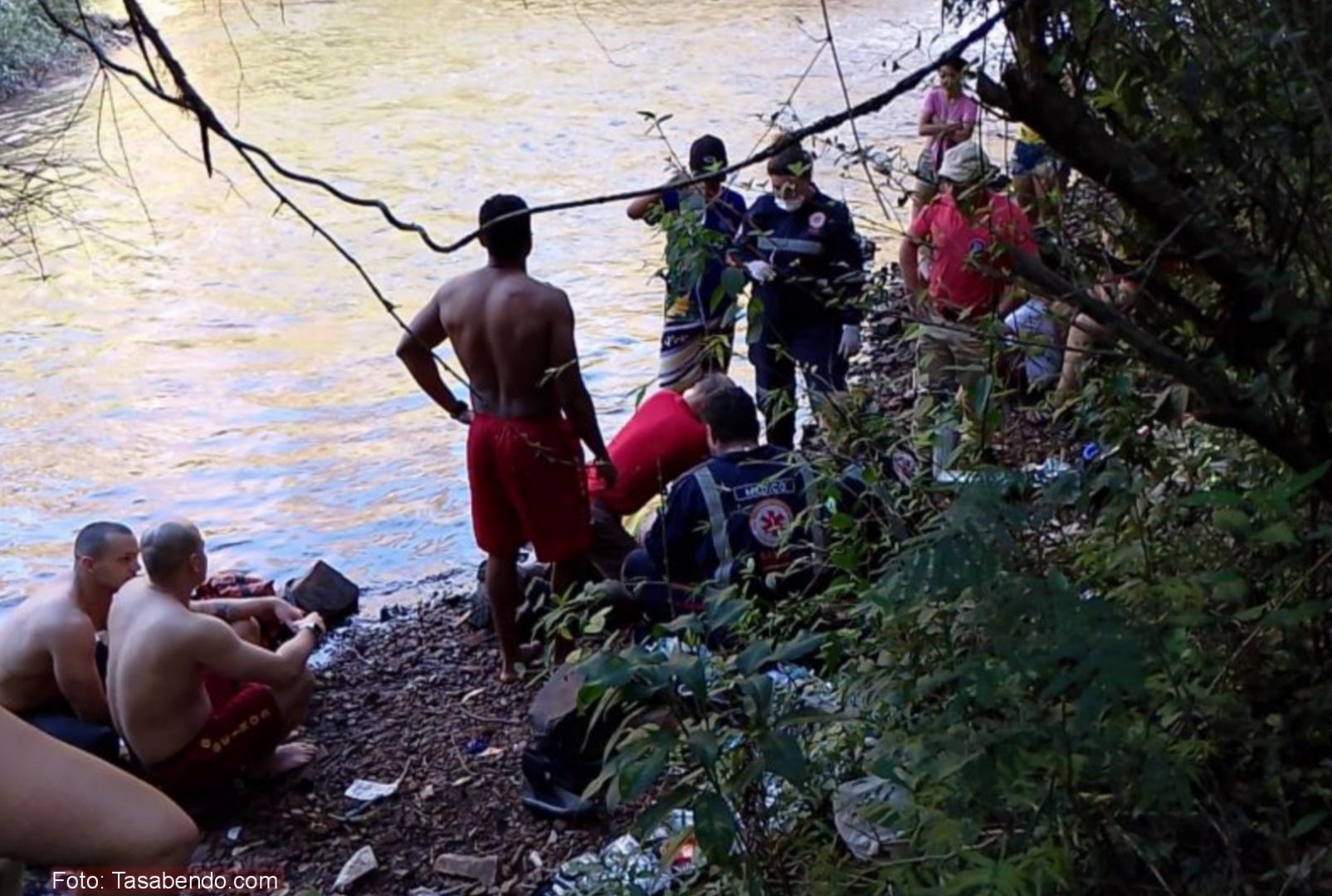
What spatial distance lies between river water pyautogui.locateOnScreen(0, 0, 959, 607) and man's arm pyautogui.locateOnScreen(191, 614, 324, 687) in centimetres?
171

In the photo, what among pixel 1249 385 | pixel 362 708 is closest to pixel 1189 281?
pixel 1249 385

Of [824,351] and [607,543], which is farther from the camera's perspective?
[824,351]

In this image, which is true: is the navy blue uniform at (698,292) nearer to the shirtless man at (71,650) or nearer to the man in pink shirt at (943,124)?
the man in pink shirt at (943,124)

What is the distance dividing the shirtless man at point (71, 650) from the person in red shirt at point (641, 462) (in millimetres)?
1811

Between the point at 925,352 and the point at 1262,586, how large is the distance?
2074mm

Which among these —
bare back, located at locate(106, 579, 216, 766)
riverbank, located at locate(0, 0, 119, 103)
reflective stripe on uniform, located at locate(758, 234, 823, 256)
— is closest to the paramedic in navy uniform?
reflective stripe on uniform, located at locate(758, 234, 823, 256)

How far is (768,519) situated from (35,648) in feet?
8.75

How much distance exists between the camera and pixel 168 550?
516cm

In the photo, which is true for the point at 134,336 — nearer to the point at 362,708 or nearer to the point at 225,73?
the point at 362,708

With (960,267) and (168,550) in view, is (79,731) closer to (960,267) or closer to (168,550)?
(168,550)

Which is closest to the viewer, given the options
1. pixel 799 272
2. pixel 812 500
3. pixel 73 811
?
pixel 73 811

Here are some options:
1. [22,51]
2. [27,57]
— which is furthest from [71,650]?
[27,57]

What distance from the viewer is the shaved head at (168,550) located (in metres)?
→ 5.16

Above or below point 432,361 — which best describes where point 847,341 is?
below
